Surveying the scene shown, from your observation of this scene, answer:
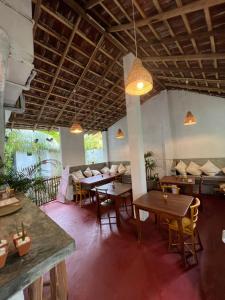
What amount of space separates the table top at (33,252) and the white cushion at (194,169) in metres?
5.45

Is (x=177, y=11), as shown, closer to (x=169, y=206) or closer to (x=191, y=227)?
(x=169, y=206)

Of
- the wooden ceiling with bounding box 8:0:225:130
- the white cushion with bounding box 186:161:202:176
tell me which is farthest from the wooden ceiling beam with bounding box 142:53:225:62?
the white cushion with bounding box 186:161:202:176

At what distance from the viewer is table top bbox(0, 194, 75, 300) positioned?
84 centimetres

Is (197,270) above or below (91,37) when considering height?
below

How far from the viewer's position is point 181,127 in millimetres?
6387

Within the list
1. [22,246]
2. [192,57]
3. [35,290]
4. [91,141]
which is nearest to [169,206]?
[35,290]

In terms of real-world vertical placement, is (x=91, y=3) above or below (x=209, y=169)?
above

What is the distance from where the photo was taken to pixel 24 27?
1.91 metres

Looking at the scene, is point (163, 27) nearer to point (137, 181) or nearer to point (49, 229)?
point (137, 181)

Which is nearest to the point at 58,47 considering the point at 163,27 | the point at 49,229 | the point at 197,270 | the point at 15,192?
the point at 163,27

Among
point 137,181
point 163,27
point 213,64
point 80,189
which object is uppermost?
point 163,27

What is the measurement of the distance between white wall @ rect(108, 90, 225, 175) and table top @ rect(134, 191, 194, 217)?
11.5 feet

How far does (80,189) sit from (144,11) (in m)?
4.95

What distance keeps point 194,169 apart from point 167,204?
3560 mm
